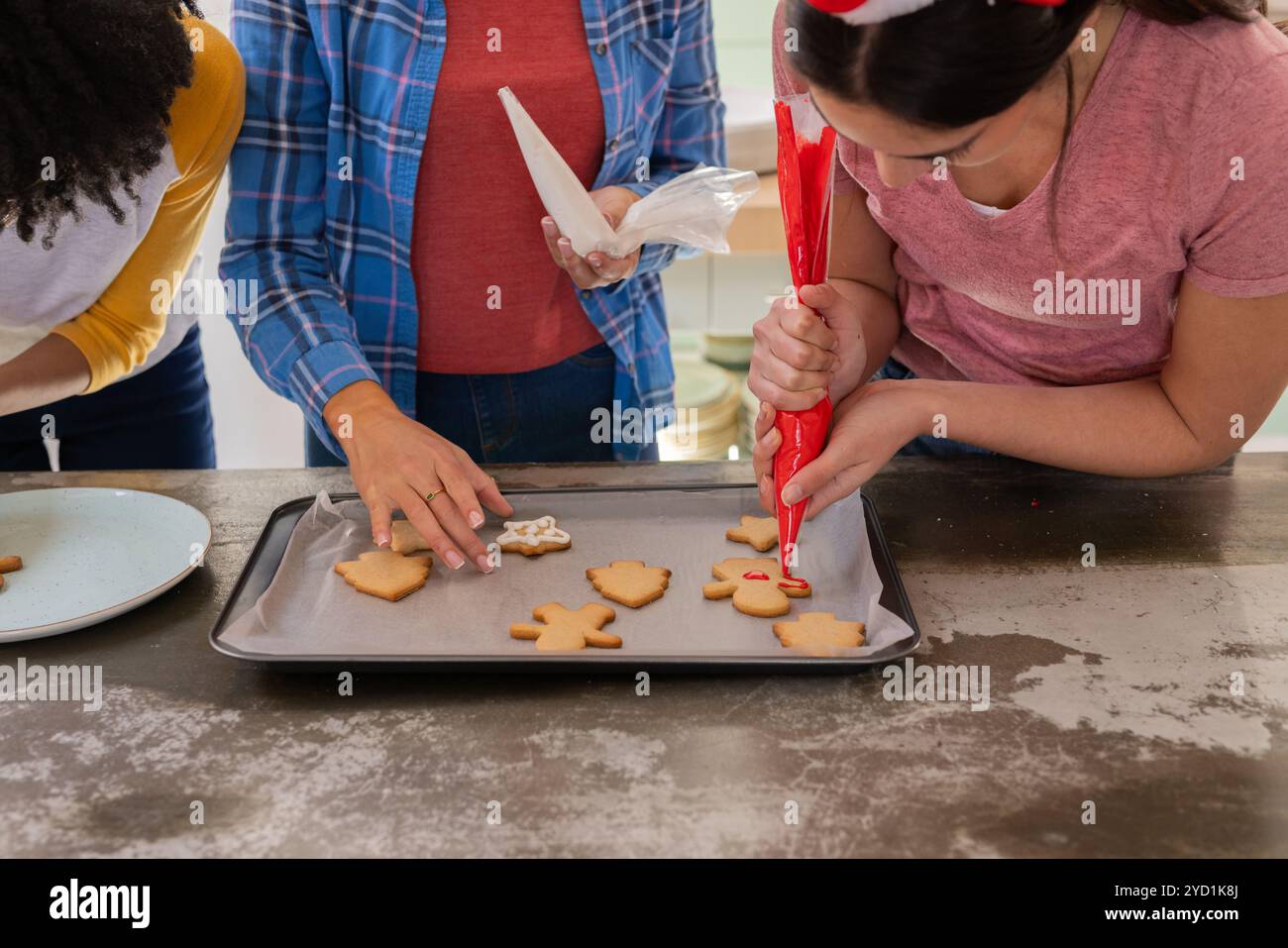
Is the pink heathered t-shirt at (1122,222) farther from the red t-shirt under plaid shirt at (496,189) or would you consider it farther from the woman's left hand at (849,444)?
the red t-shirt under plaid shirt at (496,189)

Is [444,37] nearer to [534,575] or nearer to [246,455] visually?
[534,575]

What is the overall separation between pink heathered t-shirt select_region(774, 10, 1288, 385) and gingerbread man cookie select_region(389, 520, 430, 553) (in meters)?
0.74

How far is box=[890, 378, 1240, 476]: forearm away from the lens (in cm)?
146

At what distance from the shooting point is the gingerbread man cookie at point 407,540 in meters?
1.46

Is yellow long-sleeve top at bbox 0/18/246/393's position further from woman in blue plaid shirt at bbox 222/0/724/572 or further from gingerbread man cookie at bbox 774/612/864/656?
gingerbread man cookie at bbox 774/612/864/656

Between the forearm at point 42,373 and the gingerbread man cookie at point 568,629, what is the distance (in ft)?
2.90

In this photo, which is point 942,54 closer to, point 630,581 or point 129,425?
point 630,581

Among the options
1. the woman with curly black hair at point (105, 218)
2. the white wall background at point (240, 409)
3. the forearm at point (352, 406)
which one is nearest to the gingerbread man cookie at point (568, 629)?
the forearm at point (352, 406)

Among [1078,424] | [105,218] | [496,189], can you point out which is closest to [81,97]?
[105,218]

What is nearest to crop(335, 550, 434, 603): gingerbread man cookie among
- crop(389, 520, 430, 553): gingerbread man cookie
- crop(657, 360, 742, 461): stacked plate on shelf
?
crop(389, 520, 430, 553): gingerbread man cookie

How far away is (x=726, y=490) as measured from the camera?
1.60m

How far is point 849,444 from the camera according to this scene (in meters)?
1.42
